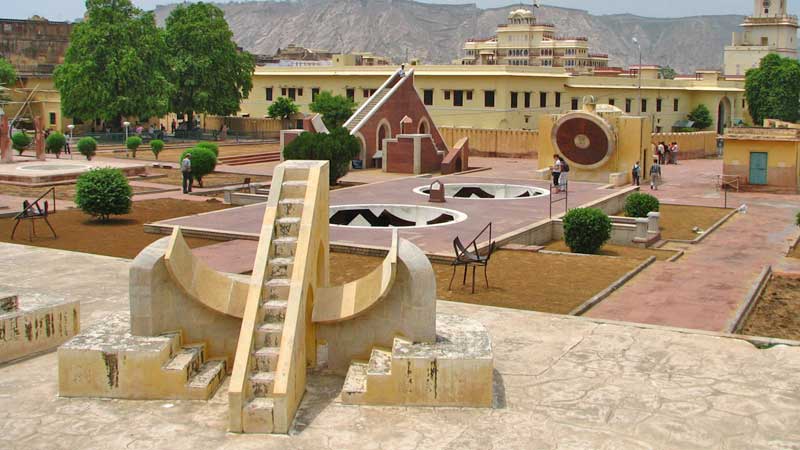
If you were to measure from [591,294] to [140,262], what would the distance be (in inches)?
292

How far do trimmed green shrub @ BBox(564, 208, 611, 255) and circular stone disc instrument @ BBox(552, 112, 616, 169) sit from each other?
1424 centimetres

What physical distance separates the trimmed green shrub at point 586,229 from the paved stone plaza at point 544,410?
24.8ft

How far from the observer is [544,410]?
884 cm

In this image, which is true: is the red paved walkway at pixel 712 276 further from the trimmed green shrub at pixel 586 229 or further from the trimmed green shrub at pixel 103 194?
the trimmed green shrub at pixel 103 194

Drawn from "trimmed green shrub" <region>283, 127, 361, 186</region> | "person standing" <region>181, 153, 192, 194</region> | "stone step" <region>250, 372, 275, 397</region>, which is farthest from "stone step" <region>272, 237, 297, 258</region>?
"trimmed green shrub" <region>283, 127, 361, 186</region>

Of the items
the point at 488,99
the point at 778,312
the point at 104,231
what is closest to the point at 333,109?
the point at 488,99

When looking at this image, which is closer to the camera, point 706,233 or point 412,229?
point 412,229

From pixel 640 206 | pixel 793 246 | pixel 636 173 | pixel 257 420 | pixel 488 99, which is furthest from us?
pixel 488 99

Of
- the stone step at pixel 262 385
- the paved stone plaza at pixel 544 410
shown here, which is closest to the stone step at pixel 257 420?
the paved stone plaza at pixel 544 410

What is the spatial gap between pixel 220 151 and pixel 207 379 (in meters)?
35.2

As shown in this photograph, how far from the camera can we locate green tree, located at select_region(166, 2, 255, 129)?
4944 centimetres

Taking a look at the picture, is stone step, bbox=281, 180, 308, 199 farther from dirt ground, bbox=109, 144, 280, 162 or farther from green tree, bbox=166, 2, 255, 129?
green tree, bbox=166, 2, 255, 129

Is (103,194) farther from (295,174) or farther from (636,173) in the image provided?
(636,173)

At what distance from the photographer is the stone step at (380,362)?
29.6 ft
